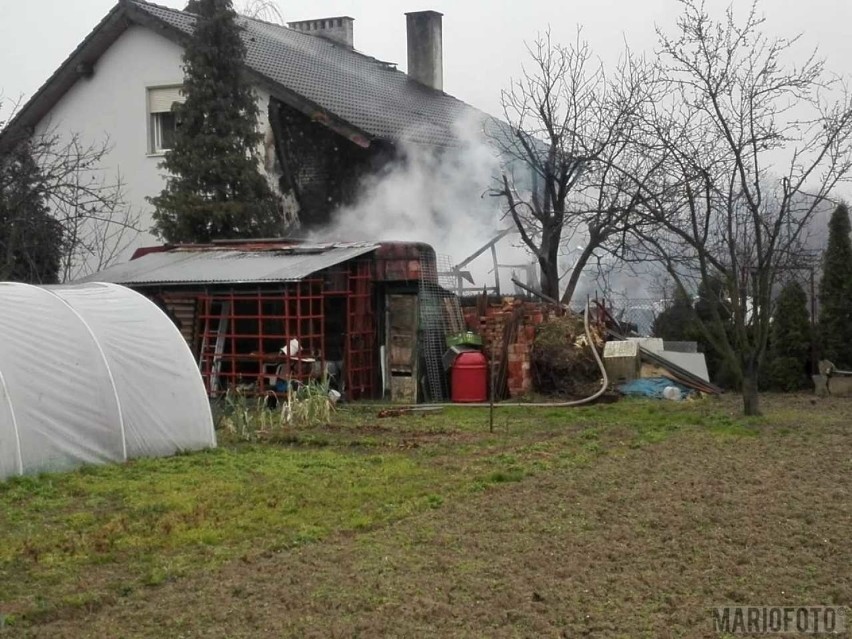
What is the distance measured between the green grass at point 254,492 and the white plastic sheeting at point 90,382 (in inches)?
12.7

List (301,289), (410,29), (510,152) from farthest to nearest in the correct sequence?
(410,29) → (510,152) → (301,289)

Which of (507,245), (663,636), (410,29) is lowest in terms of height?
(663,636)

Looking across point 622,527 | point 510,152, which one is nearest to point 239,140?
point 510,152

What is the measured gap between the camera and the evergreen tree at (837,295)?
819 inches

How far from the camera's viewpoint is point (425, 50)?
1377 inches

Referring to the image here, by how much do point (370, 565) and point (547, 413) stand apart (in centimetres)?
979

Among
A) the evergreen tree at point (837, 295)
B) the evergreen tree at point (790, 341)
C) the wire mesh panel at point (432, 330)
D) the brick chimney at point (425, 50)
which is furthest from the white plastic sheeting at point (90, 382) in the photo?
the brick chimney at point (425, 50)

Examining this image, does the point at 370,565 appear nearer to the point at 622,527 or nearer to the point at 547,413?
the point at 622,527

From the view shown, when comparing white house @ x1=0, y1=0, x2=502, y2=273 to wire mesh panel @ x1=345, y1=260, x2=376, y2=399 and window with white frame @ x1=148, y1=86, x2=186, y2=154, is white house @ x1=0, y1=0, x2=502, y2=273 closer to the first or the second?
window with white frame @ x1=148, y1=86, x2=186, y2=154

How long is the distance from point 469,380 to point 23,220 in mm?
7295


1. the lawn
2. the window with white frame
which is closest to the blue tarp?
the lawn

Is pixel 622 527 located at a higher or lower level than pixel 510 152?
lower

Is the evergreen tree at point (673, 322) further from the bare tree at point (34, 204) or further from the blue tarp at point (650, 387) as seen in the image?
the bare tree at point (34, 204)

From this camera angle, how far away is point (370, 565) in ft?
24.7
